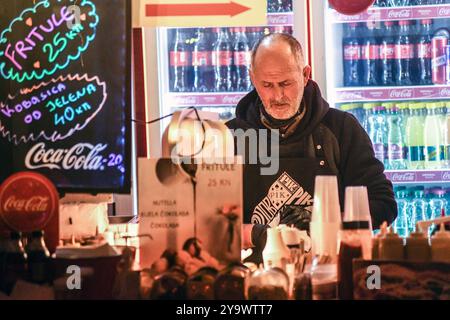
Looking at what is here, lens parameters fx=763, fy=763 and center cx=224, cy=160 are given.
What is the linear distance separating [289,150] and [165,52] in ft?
4.23

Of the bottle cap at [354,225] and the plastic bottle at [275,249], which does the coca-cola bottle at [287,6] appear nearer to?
the plastic bottle at [275,249]

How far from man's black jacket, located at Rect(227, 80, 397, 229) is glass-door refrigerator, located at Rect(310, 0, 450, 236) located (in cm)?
86

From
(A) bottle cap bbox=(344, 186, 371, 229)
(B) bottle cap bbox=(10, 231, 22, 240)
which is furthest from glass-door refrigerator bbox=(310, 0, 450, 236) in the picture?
(B) bottle cap bbox=(10, 231, 22, 240)

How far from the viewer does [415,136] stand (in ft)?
14.4

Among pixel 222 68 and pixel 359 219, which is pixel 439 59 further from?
pixel 359 219

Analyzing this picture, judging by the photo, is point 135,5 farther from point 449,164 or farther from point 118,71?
point 449,164

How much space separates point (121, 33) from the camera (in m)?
1.94

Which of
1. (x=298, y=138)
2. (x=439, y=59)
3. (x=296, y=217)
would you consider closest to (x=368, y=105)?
(x=439, y=59)

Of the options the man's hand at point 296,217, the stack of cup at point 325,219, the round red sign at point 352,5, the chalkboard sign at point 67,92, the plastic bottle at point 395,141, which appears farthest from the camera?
the plastic bottle at point 395,141

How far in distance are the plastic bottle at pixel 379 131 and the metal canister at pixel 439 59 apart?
35cm

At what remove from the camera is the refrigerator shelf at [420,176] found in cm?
412

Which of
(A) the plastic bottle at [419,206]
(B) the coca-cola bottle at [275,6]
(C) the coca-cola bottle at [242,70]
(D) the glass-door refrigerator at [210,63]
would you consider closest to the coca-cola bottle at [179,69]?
(D) the glass-door refrigerator at [210,63]
